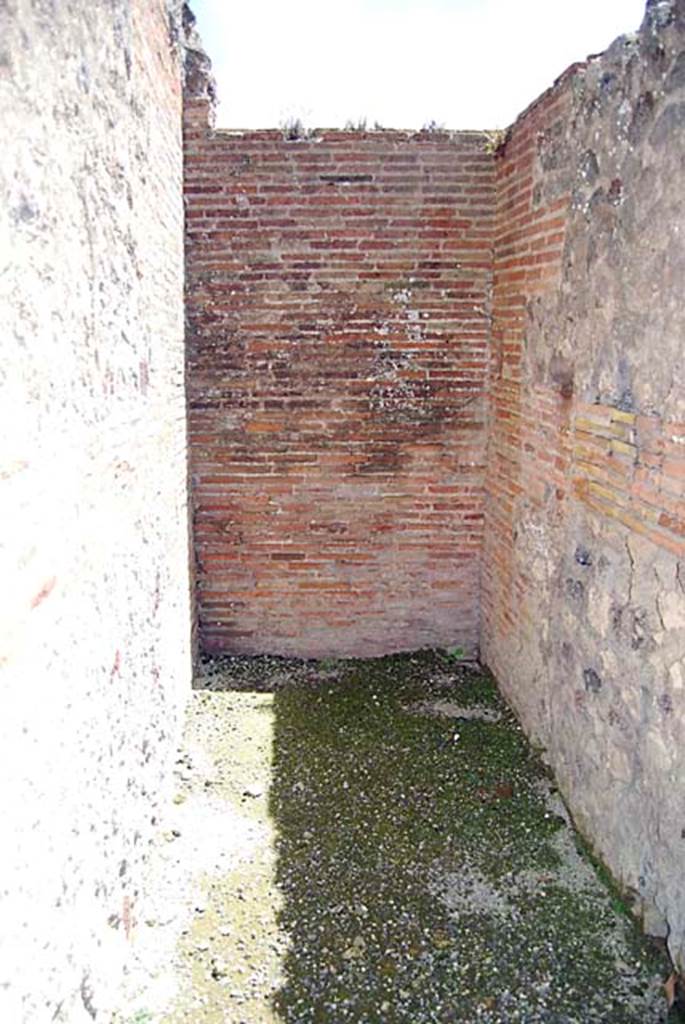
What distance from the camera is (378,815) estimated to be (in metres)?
3.79

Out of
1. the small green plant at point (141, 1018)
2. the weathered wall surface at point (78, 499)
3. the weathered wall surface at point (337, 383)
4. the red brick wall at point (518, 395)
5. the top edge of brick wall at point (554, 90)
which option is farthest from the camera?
the weathered wall surface at point (337, 383)

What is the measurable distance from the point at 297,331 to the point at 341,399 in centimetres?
51

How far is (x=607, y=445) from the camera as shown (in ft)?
10.7

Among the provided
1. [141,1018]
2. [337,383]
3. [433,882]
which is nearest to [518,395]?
[337,383]

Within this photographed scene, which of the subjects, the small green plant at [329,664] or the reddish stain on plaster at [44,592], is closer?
the reddish stain on plaster at [44,592]

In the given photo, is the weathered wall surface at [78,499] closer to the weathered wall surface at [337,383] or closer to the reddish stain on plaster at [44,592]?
the reddish stain on plaster at [44,592]

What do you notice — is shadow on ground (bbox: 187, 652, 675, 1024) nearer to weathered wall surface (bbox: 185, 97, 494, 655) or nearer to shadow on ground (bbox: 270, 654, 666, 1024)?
shadow on ground (bbox: 270, 654, 666, 1024)

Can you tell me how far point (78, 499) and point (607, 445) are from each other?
6.67 feet

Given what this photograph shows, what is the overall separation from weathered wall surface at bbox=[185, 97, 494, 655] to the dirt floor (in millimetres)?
893

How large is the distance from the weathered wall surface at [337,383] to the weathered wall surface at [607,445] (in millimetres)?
598

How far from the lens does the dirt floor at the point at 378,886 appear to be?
9.16 feet

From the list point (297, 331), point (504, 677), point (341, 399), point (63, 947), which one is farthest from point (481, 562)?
point (63, 947)

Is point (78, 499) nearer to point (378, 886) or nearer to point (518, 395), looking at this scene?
point (378, 886)

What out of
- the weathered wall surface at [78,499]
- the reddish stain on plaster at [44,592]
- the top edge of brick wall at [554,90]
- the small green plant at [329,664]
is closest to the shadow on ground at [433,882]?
the small green plant at [329,664]
